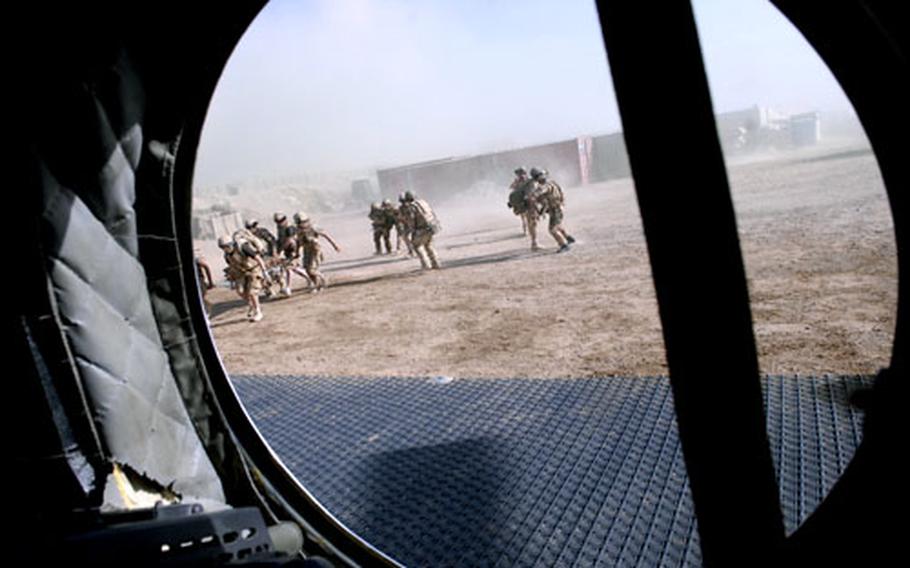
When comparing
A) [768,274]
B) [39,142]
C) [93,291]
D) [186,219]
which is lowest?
[768,274]

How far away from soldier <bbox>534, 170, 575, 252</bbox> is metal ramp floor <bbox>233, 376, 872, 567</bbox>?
22.1ft

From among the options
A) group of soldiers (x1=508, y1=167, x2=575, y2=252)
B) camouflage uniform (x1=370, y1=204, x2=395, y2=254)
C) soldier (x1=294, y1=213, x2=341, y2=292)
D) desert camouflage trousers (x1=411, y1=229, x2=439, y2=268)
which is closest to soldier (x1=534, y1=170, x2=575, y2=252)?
group of soldiers (x1=508, y1=167, x2=575, y2=252)

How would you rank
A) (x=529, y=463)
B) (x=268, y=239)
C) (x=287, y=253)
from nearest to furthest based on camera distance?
(x=529, y=463), (x=287, y=253), (x=268, y=239)

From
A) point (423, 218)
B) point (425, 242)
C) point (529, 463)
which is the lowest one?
point (529, 463)

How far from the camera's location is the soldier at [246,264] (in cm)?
883

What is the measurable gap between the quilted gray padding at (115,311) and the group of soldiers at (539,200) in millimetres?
9261

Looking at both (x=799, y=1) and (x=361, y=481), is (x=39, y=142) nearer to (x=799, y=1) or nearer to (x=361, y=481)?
(x=799, y=1)

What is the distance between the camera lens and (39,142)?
122cm

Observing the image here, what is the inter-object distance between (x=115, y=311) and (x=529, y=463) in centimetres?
202

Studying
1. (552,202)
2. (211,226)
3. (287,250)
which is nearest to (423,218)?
(552,202)

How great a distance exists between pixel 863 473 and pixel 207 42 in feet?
5.31

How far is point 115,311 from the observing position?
1.43m

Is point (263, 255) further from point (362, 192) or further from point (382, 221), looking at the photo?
point (362, 192)

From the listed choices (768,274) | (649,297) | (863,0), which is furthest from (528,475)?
(768,274)
